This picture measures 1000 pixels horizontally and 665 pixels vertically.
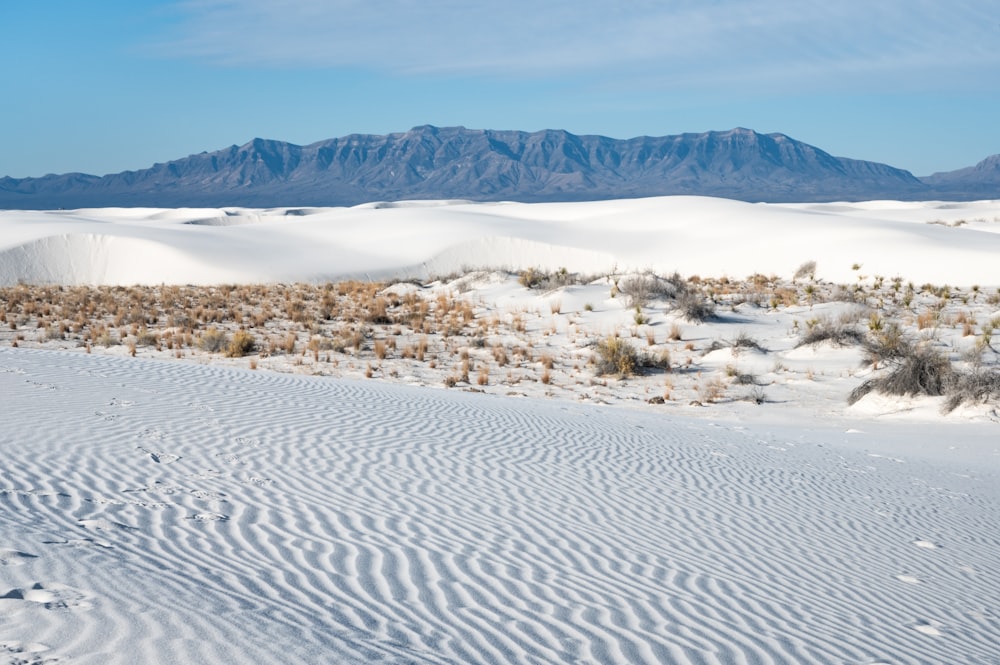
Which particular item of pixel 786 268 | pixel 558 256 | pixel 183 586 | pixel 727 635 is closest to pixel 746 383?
pixel 727 635

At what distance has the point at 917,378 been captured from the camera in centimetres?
1291

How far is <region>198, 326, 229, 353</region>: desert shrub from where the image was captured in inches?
649

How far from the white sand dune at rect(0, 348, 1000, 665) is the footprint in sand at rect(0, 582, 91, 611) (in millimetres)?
15

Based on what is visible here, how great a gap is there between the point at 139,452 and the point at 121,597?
10.9 feet

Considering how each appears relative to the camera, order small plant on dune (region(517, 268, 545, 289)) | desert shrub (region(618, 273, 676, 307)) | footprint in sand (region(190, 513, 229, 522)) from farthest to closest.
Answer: small plant on dune (region(517, 268, 545, 289)) < desert shrub (region(618, 273, 676, 307)) < footprint in sand (region(190, 513, 229, 522))

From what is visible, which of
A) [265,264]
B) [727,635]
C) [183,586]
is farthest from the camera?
[265,264]

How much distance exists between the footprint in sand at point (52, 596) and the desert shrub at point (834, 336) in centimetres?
1437

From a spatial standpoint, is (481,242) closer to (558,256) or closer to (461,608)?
(558,256)

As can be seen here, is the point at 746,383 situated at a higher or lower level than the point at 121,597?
lower

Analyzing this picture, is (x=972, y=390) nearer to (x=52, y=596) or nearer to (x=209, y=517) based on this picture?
(x=209, y=517)

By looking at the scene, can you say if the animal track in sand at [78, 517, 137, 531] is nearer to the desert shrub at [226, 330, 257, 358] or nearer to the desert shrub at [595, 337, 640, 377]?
the desert shrub at [595, 337, 640, 377]

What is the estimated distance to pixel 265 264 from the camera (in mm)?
36531

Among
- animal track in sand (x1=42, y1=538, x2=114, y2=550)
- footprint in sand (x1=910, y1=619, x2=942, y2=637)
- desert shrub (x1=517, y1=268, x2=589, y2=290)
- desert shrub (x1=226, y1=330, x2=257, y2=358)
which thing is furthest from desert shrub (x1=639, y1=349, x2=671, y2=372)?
animal track in sand (x1=42, y1=538, x2=114, y2=550)

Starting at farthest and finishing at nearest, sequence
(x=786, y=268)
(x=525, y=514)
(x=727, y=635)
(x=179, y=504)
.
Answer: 1. (x=786, y=268)
2. (x=525, y=514)
3. (x=179, y=504)
4. (x=727, y=635)
